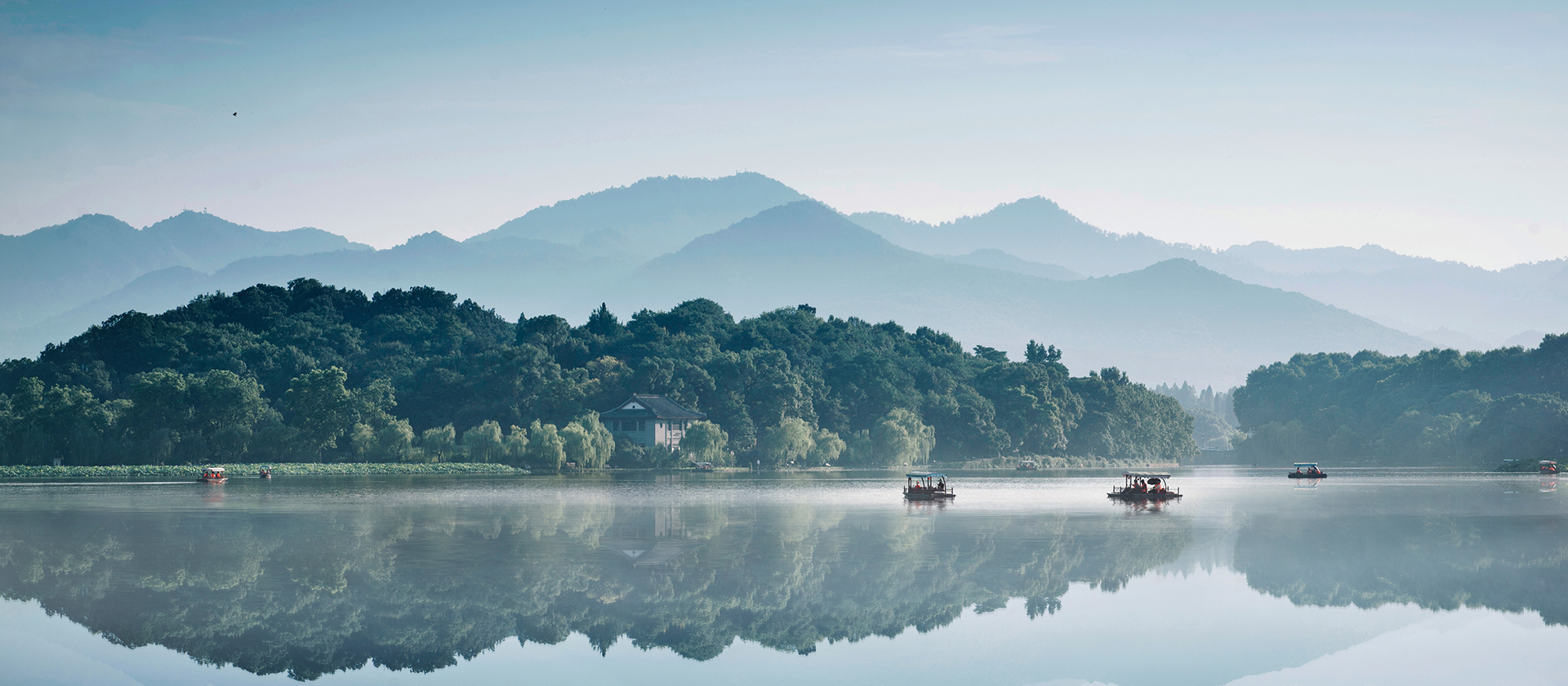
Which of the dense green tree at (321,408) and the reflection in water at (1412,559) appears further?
the dense green tree at (321,408)

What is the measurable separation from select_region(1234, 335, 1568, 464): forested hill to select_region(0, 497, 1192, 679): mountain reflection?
9454 cm

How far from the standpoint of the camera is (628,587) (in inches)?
992

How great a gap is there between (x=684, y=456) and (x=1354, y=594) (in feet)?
266

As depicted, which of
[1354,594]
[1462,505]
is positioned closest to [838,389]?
[1462,505]

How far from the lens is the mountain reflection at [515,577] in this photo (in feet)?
66.7

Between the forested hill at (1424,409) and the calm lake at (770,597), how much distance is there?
3340 inches

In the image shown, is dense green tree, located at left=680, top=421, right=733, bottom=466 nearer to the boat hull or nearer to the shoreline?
the shoreline

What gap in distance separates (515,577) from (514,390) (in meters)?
79.5

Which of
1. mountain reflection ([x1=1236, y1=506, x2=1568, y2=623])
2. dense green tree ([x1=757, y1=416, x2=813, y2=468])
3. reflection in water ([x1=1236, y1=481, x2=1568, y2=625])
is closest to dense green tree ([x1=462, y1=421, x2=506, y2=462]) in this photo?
dense green tree ([x1=757, y1=416, x2=813, y2=468])

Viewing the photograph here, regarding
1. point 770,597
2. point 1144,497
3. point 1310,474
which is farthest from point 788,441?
point 770,597

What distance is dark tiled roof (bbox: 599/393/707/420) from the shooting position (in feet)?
351

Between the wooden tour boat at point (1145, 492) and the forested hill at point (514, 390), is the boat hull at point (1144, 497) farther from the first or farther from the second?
the forested hill at point (514, 390)

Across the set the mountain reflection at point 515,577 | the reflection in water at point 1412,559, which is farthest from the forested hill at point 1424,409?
the mountain reflection at point 515,577

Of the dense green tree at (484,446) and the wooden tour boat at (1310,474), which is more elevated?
the dense green tree at (484,446)
